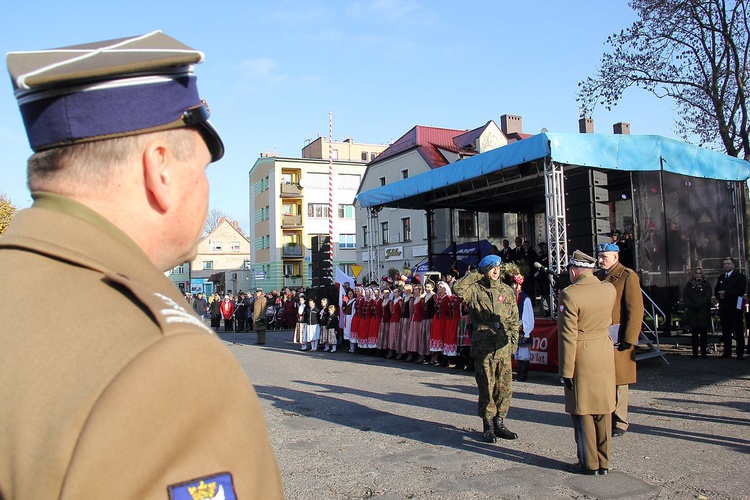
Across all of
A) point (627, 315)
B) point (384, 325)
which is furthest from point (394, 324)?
point (627, 315)

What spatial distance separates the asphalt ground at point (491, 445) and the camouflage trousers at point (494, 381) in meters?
0.41

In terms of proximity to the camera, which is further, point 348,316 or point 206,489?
point 348,316

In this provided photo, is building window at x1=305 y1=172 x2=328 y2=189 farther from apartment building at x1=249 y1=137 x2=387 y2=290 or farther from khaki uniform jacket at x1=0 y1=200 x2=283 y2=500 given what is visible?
khaki uniform jacket at x1=0 y1=200 x2=283 y2=500

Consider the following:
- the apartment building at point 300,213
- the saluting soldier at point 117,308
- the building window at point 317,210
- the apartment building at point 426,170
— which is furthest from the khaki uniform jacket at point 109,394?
the building window at point 317,210

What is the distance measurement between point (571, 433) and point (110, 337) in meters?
7.12

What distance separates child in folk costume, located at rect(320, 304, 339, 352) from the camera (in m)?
19.2

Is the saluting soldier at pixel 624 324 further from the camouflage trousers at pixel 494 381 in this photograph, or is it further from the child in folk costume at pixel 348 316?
the child in folk costume at pixel 348 316

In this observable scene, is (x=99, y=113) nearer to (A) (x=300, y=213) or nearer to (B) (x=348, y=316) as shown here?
(B) (x=348, y=316)

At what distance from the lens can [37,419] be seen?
2.64 ft

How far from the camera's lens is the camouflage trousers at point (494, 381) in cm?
697

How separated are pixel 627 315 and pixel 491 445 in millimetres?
2138

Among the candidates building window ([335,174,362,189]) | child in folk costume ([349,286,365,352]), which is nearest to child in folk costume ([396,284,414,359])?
child in folk costume ([349,286,365,352])

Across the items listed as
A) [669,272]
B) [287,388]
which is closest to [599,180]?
[669,272]

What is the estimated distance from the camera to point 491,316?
7.34 metres
